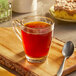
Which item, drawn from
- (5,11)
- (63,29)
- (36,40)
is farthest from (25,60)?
(5,11)

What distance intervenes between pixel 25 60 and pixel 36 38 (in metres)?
0.11

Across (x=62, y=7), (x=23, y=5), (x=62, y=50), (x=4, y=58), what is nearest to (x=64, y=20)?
(x=62, y=7)

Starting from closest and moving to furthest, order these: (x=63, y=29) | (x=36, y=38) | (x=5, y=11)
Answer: (x=36, y=38) → (x=63, y=29) → (x=5, y=11)

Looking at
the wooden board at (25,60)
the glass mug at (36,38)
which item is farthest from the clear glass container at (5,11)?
the glass mug at (36,38)

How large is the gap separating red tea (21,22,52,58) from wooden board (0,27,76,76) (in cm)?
4

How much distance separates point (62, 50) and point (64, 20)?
1.35 feet

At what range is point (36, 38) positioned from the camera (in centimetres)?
98

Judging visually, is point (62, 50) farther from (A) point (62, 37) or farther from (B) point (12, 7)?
(B) point (12, 7)

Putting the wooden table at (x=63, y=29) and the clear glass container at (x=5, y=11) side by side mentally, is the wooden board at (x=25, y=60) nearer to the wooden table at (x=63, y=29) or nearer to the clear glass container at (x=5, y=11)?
the wooden table at (x=63, y=29)

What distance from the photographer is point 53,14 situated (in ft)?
4.93

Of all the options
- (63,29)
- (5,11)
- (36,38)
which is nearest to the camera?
(36,38)

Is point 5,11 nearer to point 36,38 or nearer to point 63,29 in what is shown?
point 63,29

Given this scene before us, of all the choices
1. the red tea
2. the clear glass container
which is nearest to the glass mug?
the red tea

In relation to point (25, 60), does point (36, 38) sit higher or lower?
higher
